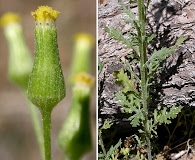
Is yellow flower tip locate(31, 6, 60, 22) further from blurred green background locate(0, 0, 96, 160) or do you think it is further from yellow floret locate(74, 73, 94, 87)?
blurred green background locate(0, 0, 96, 160)

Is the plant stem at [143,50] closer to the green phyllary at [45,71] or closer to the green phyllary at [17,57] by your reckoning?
the green phyllary at [17,57]

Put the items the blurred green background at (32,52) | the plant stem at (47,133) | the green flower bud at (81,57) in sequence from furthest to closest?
the blurred green background at (32,52) → the green flower bud at (81,57) → the plant stem at (47,133)

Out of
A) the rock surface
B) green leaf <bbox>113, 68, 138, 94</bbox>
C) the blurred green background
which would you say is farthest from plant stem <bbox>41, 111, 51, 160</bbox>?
the blurred green background

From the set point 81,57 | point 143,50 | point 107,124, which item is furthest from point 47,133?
point 107,124

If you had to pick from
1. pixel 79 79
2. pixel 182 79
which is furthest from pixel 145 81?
pixel 79 79

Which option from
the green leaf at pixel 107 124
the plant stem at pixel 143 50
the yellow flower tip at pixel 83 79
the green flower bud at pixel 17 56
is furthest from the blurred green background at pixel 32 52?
the yellow flower tip at pixel 83 79

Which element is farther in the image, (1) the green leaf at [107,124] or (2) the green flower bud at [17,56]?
(1) the green leaf at [107,124]

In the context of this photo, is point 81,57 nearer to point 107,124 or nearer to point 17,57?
point 17,57
